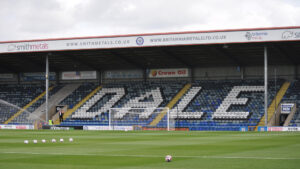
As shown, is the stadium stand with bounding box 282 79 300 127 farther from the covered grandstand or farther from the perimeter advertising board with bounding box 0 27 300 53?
the perimeter advertising board with bounding box 0 27 300 53

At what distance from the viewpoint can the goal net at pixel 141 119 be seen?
2143 inches

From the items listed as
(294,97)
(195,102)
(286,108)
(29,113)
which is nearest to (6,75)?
(29,113)

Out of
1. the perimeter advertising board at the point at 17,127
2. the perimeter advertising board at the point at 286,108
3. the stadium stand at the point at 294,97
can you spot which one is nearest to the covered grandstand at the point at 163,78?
the perimeter advertising board at the point at 286,108

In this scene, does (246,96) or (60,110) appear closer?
(246,96)

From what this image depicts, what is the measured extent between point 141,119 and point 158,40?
351 inches

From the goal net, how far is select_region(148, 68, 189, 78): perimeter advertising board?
10502mm

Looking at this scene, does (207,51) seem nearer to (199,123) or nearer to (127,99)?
(199,123)

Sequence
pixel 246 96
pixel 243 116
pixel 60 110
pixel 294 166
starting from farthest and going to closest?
pixel 60 110
pixel 246 96
pixel 243 116
pixel 294 166

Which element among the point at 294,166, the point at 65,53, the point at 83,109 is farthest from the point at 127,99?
the point at 294,166

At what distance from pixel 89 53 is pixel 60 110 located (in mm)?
8006

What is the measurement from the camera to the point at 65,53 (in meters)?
60.7

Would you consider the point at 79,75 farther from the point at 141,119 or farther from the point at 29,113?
the point at 141,119

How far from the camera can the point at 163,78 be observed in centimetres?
6706

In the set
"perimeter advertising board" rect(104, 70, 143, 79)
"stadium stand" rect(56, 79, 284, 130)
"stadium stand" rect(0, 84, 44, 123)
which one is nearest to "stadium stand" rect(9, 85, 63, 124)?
"stadium stand" rect(0, 84, 44, 123)
